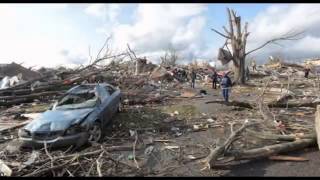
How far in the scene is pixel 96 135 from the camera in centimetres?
1036

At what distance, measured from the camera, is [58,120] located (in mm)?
9930

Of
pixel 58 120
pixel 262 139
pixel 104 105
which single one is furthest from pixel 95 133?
pixel 262 139

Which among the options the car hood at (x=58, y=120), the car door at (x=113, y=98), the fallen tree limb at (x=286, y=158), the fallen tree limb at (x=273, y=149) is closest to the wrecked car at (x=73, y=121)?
the car hood at (x=58, y=120)

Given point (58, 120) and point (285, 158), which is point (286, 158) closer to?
point (285, 158)

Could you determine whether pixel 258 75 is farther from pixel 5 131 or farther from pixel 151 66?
pixel 5 131

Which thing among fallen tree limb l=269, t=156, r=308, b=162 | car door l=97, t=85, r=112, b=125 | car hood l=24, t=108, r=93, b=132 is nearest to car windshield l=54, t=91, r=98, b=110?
car door l=97, t=85, r=112, b=125

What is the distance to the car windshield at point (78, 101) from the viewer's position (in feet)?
36.7

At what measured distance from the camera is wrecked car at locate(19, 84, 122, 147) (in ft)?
31.4

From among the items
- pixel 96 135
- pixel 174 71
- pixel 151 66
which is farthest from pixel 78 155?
pixel 151 66

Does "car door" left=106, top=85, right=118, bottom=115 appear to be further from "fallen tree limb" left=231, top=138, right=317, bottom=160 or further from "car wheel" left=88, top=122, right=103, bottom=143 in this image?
"fallen tree limb" left=231, top=138, right=317, bottom=160

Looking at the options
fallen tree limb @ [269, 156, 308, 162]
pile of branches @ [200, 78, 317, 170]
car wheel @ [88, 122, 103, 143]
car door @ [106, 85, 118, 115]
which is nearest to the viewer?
pile of branches @ [200, 78, 317, 170]

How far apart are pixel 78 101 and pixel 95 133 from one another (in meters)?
1.70

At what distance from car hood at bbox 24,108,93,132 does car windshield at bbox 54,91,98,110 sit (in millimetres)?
488

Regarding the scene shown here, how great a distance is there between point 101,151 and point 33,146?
2.33 metres
